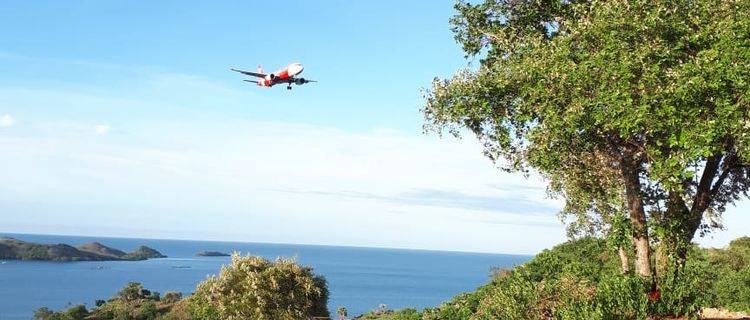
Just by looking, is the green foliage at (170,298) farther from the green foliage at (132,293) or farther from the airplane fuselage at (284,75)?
the airplane fuselage at (284,75)

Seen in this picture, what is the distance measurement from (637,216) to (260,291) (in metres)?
21.7

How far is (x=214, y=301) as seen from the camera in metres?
37.1

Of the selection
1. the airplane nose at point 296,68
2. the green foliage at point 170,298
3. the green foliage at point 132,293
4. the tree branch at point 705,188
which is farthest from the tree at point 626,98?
the green foliage at point 132,293

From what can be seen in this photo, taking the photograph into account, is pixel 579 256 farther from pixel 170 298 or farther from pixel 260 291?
pixel 170 298

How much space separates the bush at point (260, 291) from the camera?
3522 cm

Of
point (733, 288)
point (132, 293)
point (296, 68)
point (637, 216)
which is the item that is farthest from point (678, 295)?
point (132, 293)

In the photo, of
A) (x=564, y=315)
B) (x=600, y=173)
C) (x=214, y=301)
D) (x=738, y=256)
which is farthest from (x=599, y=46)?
(x=738, y=256)

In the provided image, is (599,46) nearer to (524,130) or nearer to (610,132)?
(610,132)

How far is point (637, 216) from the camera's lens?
64.0 feet

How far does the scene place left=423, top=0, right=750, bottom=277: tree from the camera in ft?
50.1

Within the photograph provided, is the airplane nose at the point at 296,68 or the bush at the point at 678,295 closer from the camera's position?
the bush at the point at 678,295

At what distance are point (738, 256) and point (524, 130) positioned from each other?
165ft

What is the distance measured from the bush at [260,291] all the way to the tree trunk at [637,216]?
2073cm

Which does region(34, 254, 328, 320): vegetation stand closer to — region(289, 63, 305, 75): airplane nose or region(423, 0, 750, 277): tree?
region(289, 63, 305, 75): airplane nose
